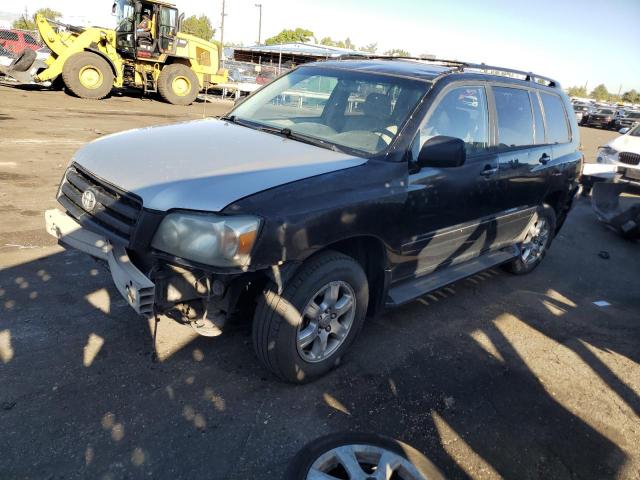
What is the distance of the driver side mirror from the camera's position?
3104 mm

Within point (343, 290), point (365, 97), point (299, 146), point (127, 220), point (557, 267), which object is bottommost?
point (557, 267)

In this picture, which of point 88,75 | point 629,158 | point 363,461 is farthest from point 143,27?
point 363,461

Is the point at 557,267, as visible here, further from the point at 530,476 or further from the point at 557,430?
the point at 530,476

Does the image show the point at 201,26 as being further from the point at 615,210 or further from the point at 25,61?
the point at 615,210

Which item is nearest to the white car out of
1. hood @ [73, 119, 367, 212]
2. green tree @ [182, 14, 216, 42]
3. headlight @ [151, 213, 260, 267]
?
hood @ [73, 119, 367, 212]

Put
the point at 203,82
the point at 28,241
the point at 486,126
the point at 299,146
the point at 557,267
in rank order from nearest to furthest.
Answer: the point at 299,146
the point at 486,126
the point at 28,241
the point at 557,267
the point at 203,82

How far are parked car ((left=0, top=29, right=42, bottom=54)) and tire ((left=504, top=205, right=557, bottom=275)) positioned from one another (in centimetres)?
2279

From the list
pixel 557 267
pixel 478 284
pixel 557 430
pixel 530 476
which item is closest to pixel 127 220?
pixel 530 476

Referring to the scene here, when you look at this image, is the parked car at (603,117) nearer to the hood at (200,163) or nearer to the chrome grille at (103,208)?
the hood at (200,163)

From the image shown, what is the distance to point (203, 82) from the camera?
1934 cm

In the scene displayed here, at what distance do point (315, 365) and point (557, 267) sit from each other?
418 cm

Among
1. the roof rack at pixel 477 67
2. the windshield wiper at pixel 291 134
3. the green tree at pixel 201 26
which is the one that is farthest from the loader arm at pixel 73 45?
the green tree at pixel 201 26

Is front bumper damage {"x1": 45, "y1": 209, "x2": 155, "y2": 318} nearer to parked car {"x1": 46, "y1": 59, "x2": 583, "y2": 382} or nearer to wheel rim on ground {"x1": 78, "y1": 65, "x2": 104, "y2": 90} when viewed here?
parked car {"x1": 46, "y1": 59, "x2": 583, "y2": 382}

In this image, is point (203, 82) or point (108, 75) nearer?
point (108, 75)
